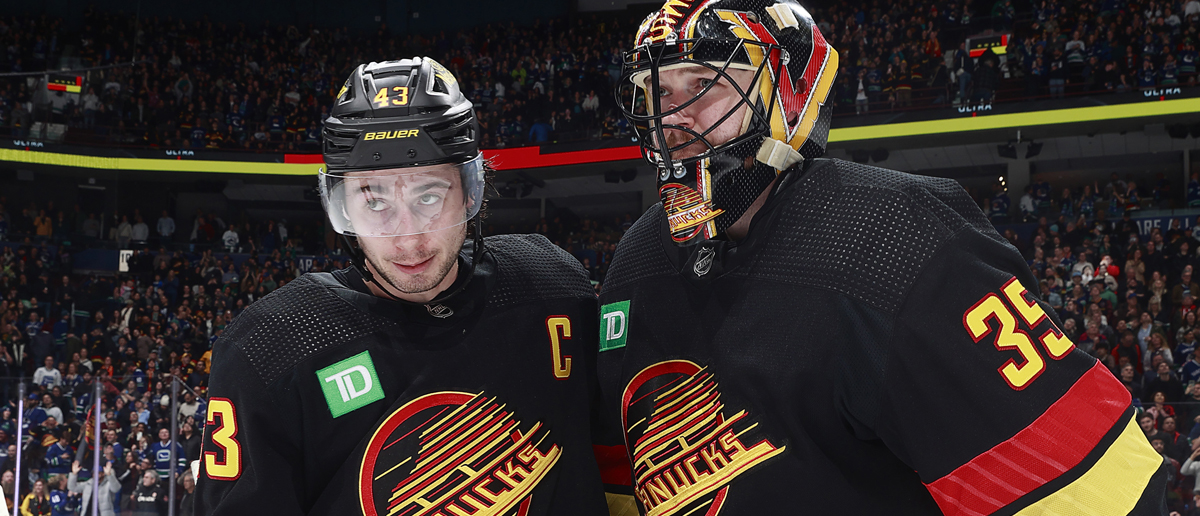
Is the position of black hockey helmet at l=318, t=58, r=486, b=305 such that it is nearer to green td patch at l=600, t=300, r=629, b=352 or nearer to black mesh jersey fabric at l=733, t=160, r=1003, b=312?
green td patch at l=600, t=300, r=629, b=352

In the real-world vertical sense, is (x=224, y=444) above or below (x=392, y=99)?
below

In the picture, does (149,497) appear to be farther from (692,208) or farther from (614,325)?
(692,208)

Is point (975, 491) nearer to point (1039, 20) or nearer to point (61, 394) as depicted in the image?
point (61, 394)

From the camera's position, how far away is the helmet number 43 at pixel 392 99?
209 cm

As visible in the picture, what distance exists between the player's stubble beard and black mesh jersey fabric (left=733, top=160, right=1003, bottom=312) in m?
0.68

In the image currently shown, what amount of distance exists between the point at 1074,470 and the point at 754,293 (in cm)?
63

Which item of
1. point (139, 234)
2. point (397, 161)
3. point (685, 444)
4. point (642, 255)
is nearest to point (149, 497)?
point (397, 161)

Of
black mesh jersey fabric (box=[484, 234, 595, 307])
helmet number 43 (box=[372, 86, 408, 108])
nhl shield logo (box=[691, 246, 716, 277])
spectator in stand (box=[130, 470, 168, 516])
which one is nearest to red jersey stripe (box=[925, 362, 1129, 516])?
nhl shield logo (box=[691, 246, 716, 277])

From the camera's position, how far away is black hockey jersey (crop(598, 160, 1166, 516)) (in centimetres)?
149

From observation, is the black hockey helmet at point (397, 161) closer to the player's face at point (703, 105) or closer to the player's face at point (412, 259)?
the player's face at point (412, 259)

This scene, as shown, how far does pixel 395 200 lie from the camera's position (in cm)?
206

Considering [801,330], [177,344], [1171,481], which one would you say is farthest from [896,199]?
[177,344]

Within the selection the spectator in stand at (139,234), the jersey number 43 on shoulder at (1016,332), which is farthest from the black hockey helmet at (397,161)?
the spectator in stand at (139,234)

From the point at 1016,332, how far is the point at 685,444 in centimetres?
67
